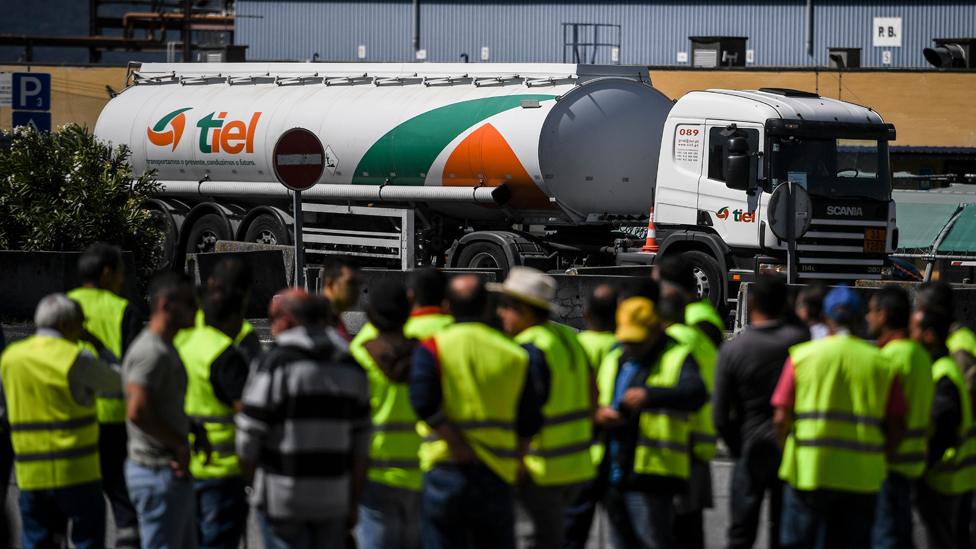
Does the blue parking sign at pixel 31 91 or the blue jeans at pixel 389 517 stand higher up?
the blue parking sign at pixel 31 91

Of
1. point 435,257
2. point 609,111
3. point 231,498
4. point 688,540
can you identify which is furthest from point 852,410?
point 435,257

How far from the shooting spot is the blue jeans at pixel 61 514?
6.83 m

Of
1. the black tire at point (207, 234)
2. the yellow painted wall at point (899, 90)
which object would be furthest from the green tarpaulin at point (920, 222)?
the yellow painted wall at point (899, 90)

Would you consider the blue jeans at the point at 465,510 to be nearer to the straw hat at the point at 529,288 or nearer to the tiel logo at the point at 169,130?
the straw hat at the point at 529,288

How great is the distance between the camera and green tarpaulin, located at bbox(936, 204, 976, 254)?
82.8 ft

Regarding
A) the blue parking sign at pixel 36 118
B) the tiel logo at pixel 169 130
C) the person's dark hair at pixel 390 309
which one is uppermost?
the tiel logo at pixel 169 130

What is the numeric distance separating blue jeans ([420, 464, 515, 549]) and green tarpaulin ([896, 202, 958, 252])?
68.4 ft

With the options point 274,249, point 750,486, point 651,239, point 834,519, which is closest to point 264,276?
point 274,249

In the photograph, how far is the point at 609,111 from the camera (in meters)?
20.4

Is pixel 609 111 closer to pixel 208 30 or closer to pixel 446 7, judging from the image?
pixel 446 7

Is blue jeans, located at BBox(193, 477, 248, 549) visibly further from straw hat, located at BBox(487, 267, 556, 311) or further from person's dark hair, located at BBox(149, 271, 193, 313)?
straw hat, located at BBox(487, 267, 556, 311)

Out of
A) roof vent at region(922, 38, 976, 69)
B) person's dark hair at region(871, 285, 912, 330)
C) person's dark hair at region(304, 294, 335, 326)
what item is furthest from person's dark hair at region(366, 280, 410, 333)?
roof vent at region(922, 38, 976, 69)

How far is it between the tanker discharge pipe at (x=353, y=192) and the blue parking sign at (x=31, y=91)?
16.7 feet

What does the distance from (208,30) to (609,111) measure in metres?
35.2
